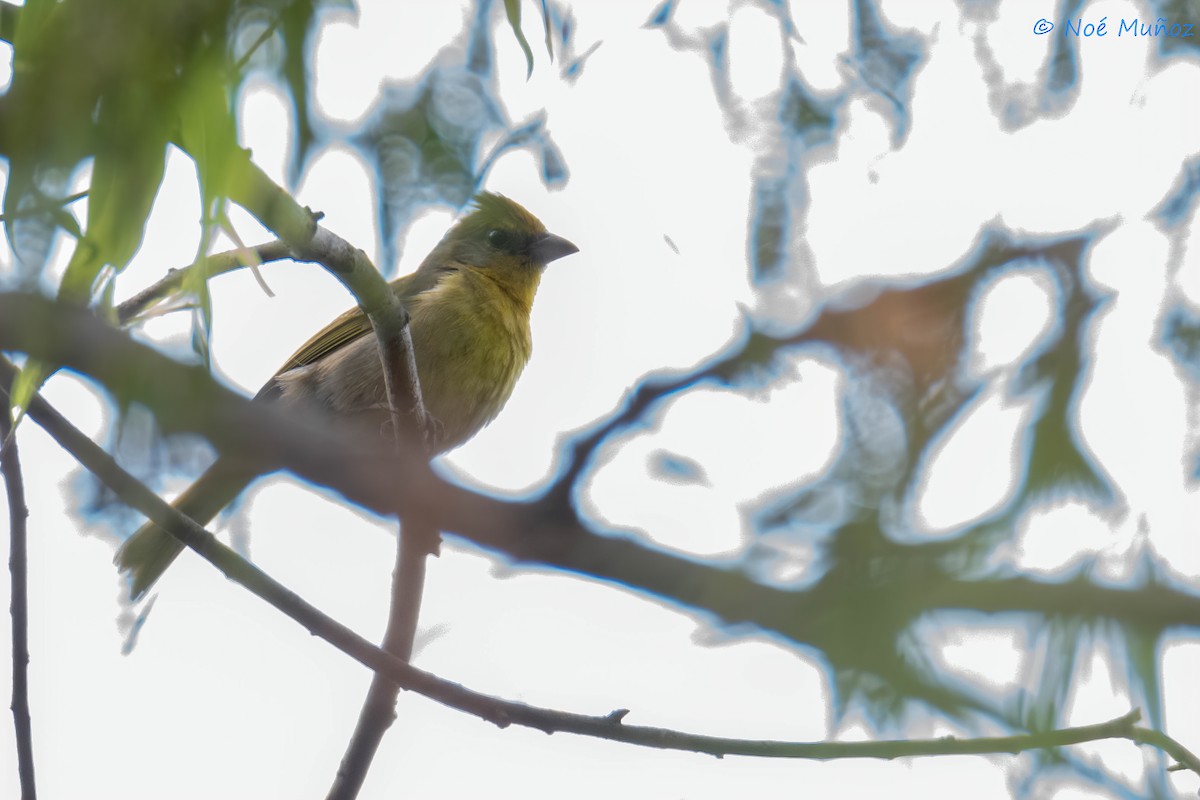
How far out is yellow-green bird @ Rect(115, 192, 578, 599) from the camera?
5445 mm

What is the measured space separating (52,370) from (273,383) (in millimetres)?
4523

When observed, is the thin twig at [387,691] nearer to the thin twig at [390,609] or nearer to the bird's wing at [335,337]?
the thin twig at [390,609]

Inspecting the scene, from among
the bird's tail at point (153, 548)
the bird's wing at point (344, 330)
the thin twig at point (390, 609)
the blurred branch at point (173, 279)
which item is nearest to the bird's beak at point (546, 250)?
the bird's wing at point (344, 330)

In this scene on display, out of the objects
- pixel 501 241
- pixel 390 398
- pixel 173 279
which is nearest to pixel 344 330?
pixel 501 241

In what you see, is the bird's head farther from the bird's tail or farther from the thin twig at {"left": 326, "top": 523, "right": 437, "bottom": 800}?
the thin twig at {"left": 326, "top": 523, "right": 437, "bottom": 800}

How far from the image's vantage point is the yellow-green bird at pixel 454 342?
5.45m

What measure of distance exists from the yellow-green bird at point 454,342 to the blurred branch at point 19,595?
77.0 inches

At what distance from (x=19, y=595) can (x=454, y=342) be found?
280cm

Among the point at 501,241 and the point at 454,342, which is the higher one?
the point at 501,241

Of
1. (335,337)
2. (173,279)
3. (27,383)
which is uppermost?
(335,337)

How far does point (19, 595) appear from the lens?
288 centimetres

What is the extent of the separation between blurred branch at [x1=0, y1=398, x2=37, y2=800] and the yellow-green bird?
1.96 meters

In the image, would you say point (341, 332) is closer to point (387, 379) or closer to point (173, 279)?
point (387, 379)

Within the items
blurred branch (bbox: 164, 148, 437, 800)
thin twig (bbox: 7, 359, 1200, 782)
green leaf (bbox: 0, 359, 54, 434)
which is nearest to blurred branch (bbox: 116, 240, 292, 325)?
blurred branch (bbox: 164, 148, 437, 800)
